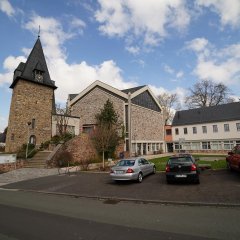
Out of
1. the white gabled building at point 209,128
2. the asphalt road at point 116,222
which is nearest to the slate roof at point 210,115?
the white gabled building at point 209,128

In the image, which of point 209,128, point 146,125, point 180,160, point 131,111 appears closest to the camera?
point 180,160

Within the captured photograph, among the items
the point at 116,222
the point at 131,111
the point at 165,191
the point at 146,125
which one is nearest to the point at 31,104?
the point at 131,111

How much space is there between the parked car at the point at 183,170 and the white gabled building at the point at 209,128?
29.9 m

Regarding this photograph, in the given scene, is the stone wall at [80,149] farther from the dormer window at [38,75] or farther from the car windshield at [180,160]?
the car windshield at [180,160]

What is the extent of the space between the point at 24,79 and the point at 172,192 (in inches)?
1092

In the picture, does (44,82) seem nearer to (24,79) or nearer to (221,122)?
(24,79)

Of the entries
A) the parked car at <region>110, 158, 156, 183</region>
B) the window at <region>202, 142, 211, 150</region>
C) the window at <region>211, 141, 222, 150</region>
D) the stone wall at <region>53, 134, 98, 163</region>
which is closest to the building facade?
the stone wall at <region>53, 134, 98, 163</region>

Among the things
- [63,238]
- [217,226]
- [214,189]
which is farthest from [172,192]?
[63,238]

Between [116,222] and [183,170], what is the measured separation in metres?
6.39

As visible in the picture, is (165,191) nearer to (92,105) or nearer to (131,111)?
(131,111)

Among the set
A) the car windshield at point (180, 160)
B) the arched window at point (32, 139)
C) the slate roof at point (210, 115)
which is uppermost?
the slate roof at point (210, 115)

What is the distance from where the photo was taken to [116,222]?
6566 millimetres

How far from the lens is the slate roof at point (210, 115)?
41.4 m

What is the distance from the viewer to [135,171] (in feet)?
44.1
